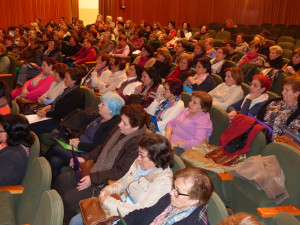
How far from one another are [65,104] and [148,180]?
89.9 inches

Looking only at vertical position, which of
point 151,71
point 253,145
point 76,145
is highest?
point 151,71

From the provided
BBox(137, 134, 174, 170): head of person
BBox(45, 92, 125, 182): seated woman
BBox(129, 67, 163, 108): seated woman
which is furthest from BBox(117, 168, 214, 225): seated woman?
BBox(129, 67, 163, 108): seated woman

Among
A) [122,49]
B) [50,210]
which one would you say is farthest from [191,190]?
[122,49]

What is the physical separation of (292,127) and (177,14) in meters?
14.1

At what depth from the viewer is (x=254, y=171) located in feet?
8.96

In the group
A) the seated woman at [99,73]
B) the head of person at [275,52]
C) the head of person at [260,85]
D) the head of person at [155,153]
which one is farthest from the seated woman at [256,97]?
the seated woman at [99,73]

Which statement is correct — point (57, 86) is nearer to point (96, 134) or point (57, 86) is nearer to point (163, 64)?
point (96, 134)

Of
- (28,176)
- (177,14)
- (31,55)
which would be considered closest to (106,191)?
(28,176)

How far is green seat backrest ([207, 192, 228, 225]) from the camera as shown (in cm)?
186

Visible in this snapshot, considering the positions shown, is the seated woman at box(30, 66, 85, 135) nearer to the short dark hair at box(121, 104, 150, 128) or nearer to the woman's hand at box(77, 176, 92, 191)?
the short dark hair at box(121, 104, 150, 128)

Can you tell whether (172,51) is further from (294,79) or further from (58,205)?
(58,205)

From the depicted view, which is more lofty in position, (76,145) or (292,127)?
(292,127)

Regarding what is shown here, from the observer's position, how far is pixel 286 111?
3668mm

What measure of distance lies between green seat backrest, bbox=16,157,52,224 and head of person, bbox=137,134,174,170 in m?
0.63
